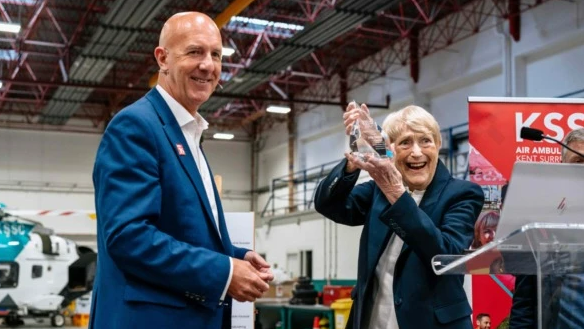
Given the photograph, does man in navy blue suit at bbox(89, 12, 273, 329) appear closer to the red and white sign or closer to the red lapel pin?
the red lapel pin

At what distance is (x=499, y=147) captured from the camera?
Result: 4828mm

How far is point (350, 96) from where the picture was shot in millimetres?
23156

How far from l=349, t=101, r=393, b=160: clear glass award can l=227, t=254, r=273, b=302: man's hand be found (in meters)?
0.62

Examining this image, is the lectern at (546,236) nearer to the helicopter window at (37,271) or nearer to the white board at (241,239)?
the white board at (241,239)

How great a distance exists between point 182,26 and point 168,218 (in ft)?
1.88

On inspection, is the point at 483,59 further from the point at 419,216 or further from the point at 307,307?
the point at 419,216

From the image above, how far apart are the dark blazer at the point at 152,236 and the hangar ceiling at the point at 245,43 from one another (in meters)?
13.1

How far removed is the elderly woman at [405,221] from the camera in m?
2.48

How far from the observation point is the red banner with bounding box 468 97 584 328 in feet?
15.4

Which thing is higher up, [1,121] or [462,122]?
[1,121]

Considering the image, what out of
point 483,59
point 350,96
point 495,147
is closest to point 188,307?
point 495,147

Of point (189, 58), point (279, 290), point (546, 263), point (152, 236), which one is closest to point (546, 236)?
point (546, 263)

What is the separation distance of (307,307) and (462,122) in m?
8.28

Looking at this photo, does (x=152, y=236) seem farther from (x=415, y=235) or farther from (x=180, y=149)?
(x=415, y=235)
